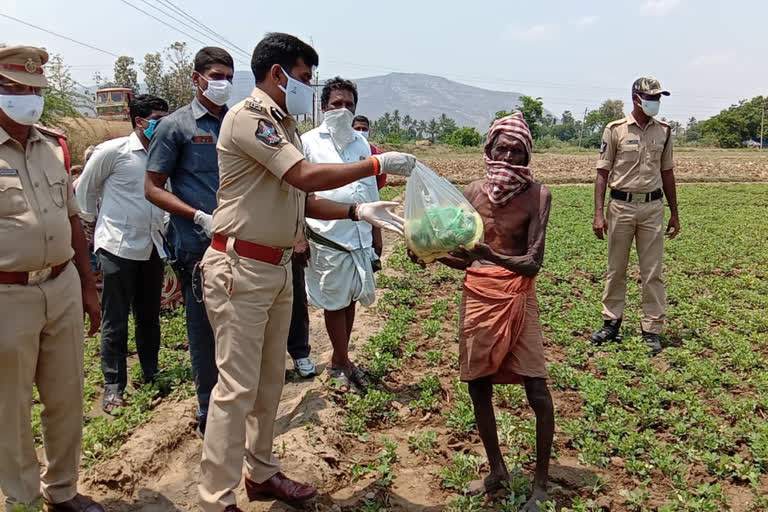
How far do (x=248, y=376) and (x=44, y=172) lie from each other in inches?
52.3

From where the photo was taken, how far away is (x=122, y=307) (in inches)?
176

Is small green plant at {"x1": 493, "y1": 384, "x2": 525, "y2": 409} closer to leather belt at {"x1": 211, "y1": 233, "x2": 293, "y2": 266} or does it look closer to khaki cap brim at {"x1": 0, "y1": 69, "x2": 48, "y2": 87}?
leather belt at {"x1": 211, "y1": 233, "x2": 293, "y2": 266}

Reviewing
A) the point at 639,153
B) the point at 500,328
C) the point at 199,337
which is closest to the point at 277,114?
the point at 500,328

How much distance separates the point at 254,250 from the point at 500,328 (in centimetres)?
125

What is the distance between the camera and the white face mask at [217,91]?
3713 mm

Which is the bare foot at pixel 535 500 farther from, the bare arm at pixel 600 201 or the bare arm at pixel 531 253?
the bare arm at pixel 600 201

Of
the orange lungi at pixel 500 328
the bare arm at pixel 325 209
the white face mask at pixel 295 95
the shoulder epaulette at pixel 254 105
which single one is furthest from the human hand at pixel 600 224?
the shoulder epaulette at pixel 254 105

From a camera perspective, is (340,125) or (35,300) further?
(340,125)

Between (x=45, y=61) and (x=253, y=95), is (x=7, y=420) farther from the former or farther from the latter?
(x=253, y=95)

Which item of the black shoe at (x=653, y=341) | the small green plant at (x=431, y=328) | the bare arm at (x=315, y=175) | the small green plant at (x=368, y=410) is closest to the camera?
the bare arm at (x=315, y=175)

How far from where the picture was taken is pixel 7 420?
2.73 metres

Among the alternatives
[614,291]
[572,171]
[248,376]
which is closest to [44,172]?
[248,376]

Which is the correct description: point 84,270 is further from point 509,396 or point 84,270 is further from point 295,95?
point 509,396

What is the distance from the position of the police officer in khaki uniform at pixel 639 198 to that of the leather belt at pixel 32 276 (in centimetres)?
453
